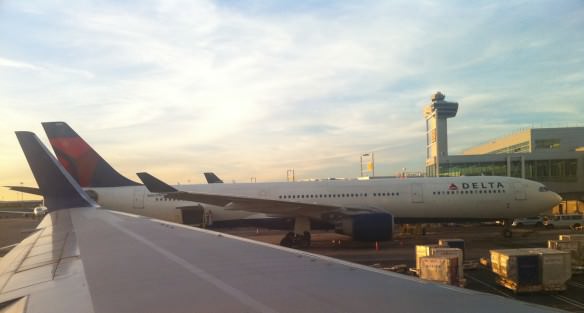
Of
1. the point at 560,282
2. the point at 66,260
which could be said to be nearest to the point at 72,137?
the point at 66,260

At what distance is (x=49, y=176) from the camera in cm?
809

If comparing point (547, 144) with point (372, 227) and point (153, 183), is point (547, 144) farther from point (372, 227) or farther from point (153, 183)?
point (153, 183)

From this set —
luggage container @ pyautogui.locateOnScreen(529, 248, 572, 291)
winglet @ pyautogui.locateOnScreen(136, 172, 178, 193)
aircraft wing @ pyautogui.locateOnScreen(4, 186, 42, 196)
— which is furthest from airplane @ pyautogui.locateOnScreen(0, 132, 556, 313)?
winglet @ pyautogui.locateOnScreen(136, 172, 178, 193)

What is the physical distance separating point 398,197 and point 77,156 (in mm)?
15853

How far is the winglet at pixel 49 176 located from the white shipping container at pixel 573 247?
1300 centimetres

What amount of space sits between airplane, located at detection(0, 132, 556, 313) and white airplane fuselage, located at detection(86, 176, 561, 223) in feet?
50.6

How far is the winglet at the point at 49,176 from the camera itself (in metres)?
7.78

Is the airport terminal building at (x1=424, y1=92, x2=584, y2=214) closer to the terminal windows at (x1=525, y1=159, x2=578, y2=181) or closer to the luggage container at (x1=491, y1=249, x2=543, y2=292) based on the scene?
the terminal windows at (x1=525, y1=159, x2=578, y2=181)

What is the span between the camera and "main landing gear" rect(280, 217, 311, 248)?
18.3 metres

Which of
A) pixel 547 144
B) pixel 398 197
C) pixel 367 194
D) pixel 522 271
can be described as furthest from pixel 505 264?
pixel 547 144

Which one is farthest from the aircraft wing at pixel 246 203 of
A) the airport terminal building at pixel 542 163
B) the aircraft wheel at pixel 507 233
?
the airport terminal building at pixel 542 163

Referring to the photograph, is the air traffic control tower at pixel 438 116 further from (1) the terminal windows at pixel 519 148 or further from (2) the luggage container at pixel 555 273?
(2) the luggage container at pixel 555 273

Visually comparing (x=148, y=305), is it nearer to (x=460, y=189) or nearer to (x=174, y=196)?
(x=174, y=196)

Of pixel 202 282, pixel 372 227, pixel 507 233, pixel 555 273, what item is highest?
pixel 202 282
